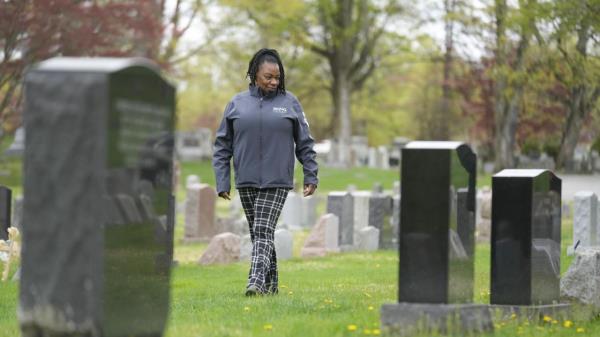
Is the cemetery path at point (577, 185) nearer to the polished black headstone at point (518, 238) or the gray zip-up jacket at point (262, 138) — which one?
the gray zip-up jacket at point (262, 138)

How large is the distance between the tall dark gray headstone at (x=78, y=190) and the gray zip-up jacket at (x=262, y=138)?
4195mm

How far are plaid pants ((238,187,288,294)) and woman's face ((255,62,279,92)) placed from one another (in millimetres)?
838

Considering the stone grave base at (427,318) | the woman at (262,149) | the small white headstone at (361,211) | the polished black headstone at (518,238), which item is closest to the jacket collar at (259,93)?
the woman at (262,149)

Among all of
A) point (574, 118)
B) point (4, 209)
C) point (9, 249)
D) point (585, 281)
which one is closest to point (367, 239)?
point (4, 209)

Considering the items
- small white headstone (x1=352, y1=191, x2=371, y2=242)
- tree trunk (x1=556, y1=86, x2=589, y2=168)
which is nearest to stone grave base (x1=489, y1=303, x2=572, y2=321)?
small white headstone (x1=352, y1=191, x2=371, y2=242)

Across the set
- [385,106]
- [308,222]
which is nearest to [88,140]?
[308,222]

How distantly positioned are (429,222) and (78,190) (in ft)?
8.42

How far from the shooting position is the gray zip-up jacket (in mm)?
10250

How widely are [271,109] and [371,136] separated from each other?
6886cm

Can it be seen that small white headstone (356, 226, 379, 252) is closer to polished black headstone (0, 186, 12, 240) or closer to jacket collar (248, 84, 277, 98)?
polished black headstone (0, 186, 12, 240)

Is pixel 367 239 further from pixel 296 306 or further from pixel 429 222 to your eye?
pixel 429 222

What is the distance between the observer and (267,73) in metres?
10.2

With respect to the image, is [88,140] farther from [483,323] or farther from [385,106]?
[385,106]

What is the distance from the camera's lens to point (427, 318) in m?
7.53
